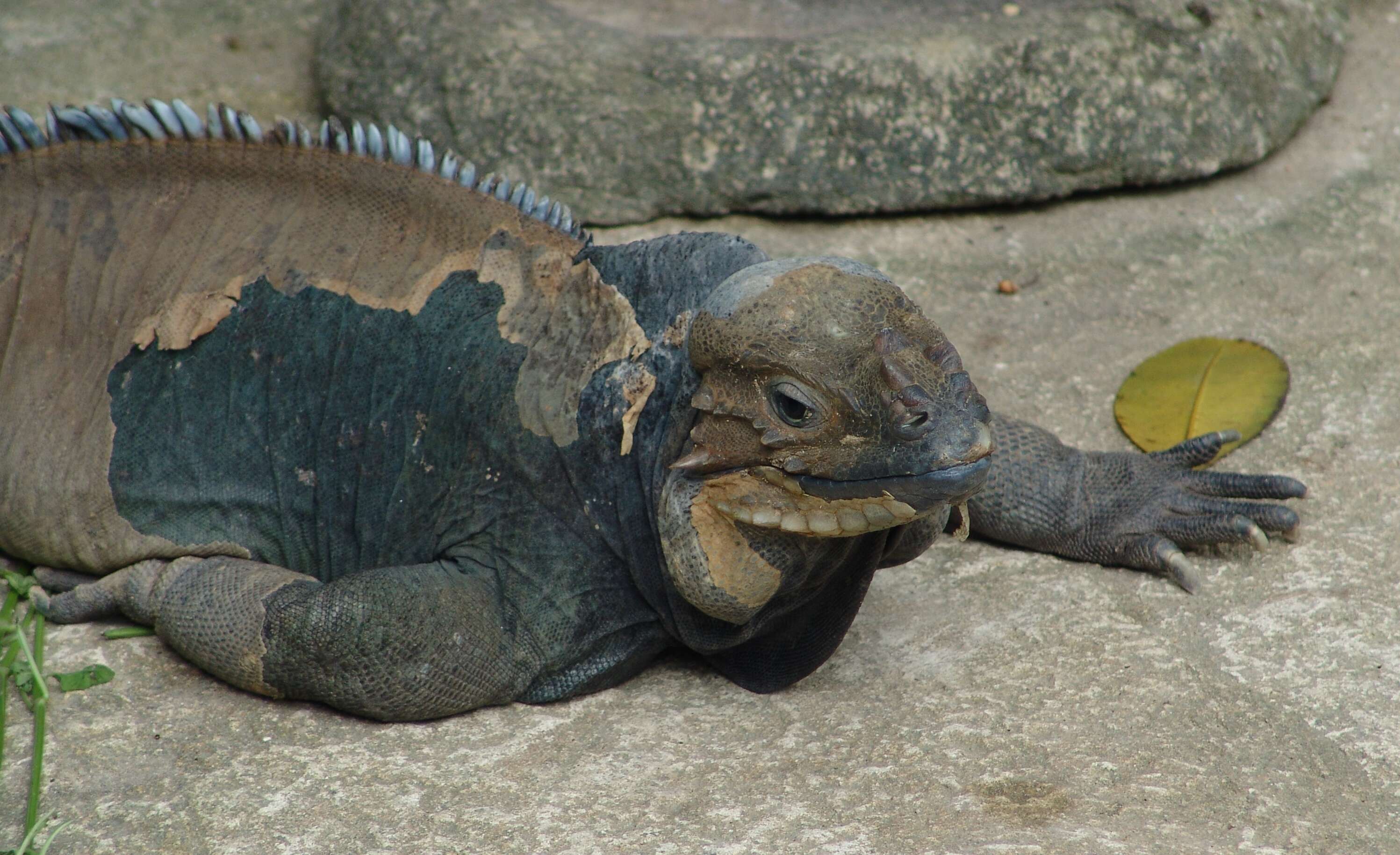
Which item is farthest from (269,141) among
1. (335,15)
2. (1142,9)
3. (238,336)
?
(1142,9)

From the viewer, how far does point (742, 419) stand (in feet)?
8.81

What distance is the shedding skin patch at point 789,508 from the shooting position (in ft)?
8.57

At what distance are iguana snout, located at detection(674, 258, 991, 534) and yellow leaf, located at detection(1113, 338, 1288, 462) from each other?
167 centimetres

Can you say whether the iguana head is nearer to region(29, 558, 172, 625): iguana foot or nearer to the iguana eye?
the iguana eye

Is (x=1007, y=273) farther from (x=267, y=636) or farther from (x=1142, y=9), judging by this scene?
(x=267, y=636)

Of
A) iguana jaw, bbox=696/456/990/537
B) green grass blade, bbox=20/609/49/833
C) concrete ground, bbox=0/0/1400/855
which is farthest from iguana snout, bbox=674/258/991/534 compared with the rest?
green grass blade, bbox=20/609/49/833

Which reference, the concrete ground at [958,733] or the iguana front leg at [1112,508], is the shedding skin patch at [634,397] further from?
the iguana front leg at [1112,508]

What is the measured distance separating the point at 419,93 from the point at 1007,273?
2.28 m

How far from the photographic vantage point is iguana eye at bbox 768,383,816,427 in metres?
2.62

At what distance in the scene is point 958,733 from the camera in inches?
118

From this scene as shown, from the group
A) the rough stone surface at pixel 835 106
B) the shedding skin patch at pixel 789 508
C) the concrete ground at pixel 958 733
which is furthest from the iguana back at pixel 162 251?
the rough stone surface at pixel 835 106

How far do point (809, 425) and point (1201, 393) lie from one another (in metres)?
2.06

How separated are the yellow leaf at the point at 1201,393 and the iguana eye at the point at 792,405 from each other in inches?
71.5

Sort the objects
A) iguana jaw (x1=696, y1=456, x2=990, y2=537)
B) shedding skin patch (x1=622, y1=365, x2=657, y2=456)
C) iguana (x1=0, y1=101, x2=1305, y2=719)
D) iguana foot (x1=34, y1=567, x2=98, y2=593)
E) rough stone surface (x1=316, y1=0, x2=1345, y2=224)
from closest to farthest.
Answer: iguana jaw (x1=696, y1=456, x2=990, y2=537) → iguana (x1=0, y1=101, x2=1305, y2=719) → shedding skin patch (x1=622, y1=365, x2=657, y2=456) → iguana foot (x1=34, y1=567, x2=98, y2=593) → rough stone surface (x1=316, y1=0, x2=1345, y2=224)
